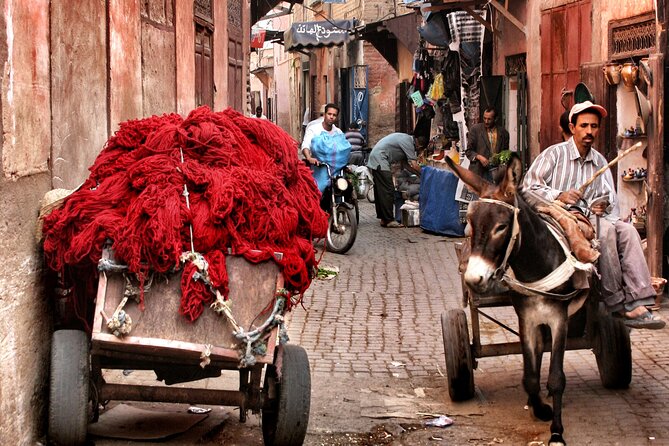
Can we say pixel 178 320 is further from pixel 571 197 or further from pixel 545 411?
pixel 571 197

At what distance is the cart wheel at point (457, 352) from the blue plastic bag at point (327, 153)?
22.6ft

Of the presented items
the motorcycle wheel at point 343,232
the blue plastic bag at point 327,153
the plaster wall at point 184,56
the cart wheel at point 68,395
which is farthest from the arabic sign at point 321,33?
the cart wheel at point 68,395

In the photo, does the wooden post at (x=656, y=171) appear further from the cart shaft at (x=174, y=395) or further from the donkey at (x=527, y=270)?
the cart shaft at (x=174, y=395)

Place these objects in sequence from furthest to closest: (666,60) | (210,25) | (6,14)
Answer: (210,25)
(666,60)
(6,14)

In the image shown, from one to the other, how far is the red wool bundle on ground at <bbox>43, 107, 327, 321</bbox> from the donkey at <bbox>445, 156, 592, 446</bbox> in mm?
879

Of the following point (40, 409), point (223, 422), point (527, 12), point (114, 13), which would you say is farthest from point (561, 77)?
point (40, 409)

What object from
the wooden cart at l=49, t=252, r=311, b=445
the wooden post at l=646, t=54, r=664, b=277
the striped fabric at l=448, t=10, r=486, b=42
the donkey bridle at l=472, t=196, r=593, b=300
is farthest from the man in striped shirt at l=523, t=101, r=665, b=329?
the striped fabric at l=448, t=10, r=486, b=42

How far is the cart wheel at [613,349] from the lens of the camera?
6.79 meters

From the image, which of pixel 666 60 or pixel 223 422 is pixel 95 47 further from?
pixel 666 60

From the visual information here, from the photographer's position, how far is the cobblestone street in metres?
6.27

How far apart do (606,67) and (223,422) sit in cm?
685

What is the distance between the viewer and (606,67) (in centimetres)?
1148

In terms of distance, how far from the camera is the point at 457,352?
6.72 m

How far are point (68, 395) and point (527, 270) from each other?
2640 millimetres
